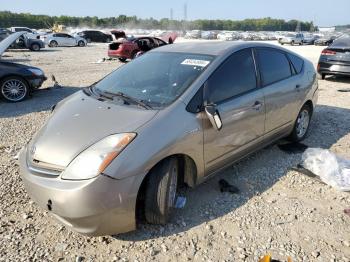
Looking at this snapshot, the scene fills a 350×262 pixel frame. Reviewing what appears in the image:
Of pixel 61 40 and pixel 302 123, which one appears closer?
pixel 302 123

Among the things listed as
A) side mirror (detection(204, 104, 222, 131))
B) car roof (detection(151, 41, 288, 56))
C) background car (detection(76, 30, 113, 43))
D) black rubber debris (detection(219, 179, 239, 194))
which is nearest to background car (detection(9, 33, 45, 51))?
background car (detection(76, 30, 113, 43))

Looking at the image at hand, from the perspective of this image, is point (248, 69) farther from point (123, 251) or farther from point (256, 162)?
point (123, 251)

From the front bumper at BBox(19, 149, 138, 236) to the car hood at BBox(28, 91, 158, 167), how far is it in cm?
20

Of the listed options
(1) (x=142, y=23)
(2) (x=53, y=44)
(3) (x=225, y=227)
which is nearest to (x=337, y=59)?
(3) (x=225, y=227)

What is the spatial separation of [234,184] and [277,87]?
4.57ft

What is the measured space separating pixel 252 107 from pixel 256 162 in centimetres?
98

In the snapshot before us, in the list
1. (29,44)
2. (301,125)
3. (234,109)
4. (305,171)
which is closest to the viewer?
(234,109)

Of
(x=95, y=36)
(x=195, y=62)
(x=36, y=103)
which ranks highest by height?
(x=195, y=62)

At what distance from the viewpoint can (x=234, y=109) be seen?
3.69 m

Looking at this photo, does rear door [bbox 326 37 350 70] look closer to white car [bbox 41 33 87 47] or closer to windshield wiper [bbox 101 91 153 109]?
windshield wiper [bbox 101 91 153 109]

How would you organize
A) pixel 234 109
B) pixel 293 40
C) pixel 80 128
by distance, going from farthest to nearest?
pixel 293 40
pixel 234 109
pixel 80 128

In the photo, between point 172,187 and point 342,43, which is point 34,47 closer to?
point 342,43

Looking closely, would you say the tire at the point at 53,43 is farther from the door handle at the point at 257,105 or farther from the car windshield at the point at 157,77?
the door handle at the point at 257,105

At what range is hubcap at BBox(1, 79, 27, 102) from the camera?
815 centimetres
